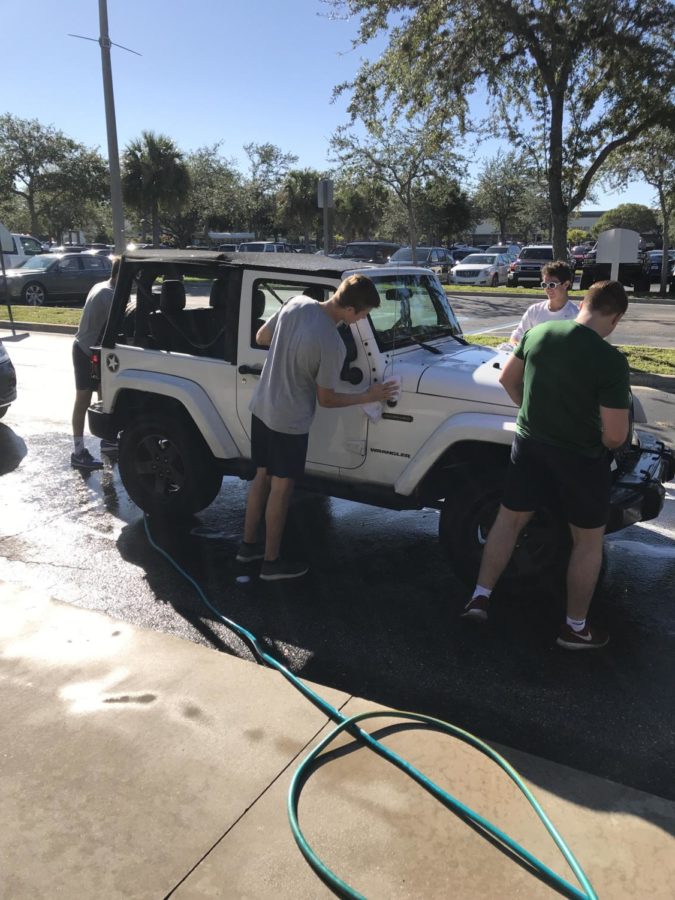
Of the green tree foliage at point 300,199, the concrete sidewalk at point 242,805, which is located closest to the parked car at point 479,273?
the green tree foliage at point 300,199

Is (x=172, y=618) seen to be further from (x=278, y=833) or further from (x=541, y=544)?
(x=541, y=544)

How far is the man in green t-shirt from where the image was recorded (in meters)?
3.13

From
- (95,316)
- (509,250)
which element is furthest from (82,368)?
(509,250)

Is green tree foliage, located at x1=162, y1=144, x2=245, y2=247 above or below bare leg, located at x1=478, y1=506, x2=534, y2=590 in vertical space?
above

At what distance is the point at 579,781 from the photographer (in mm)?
2590

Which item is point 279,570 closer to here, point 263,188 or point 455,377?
point 455,377

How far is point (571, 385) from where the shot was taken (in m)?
3.19

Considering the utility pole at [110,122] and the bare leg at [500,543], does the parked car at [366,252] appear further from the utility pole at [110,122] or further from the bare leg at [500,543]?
the bare leg at [500,543]

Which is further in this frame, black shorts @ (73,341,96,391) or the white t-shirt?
black shorts @ (73,341,96,391)

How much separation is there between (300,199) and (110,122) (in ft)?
108

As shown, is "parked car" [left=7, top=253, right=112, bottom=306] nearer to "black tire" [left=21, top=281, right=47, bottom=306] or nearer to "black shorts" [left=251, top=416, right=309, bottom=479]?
"black tire" [left=21, top=281, right=47, bottom=306]

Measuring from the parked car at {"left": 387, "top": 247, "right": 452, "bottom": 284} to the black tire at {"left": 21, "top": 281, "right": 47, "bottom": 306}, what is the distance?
12603 millimetres

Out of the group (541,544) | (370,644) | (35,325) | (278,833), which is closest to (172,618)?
(370,644)

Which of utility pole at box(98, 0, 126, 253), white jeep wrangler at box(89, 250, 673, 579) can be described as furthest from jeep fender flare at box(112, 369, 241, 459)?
utility pole at box(98, 0, 126, 253)
